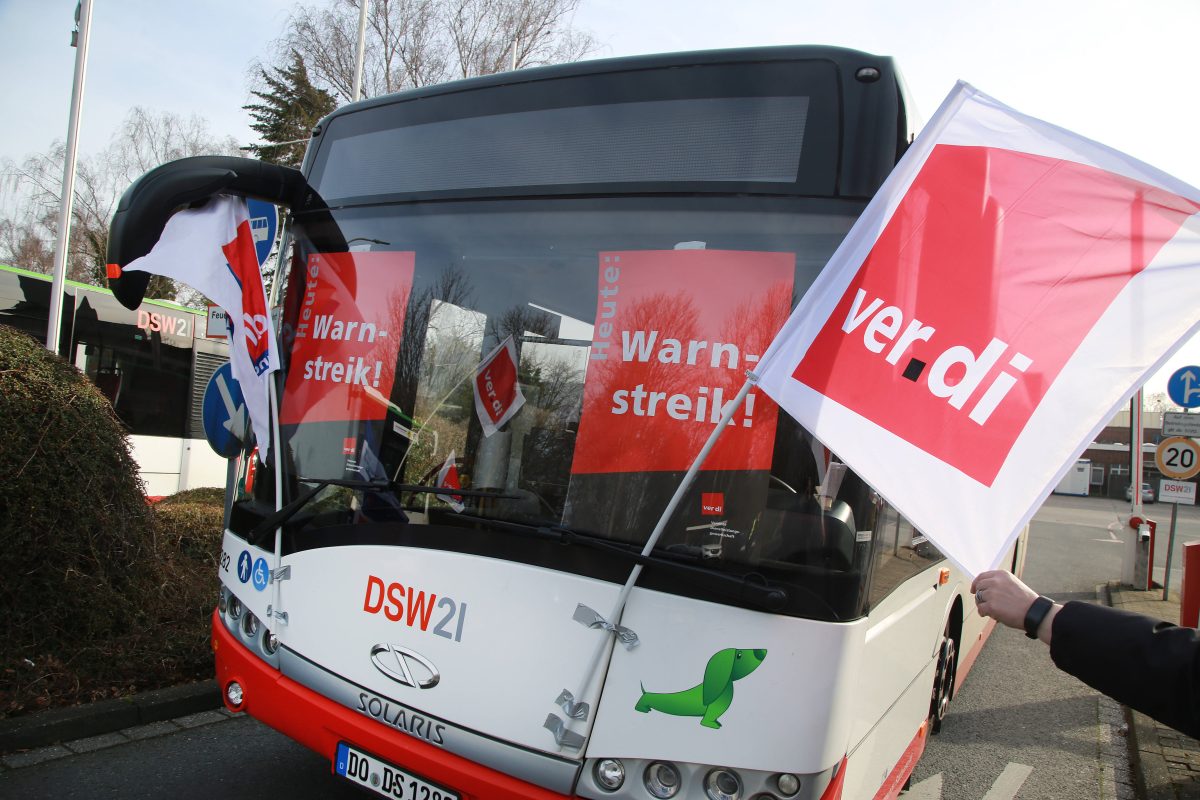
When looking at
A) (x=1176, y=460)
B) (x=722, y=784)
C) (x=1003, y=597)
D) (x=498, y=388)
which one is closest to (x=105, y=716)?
(x=498, y=388)

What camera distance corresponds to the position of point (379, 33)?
958 inches

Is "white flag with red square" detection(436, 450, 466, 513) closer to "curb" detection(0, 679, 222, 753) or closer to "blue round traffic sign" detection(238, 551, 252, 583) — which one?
"blue round traffic sign" detection(238, 551, 252, 583)

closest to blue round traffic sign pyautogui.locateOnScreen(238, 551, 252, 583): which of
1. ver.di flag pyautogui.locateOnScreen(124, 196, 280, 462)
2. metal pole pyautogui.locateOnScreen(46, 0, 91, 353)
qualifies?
ver.di flag pyautogui.locateOnScreen(124, 196, 280, 462)

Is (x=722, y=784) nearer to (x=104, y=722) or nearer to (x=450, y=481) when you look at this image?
(x=450, y=481)

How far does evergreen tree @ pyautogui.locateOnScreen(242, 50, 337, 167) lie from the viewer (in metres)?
26.7

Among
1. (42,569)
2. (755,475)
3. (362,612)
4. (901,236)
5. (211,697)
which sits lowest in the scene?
(211,697)

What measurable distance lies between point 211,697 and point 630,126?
4154 mm

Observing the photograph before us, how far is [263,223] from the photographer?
374 cm

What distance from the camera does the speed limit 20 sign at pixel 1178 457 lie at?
37.9 ft

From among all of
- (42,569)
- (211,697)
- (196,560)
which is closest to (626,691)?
(211,697)

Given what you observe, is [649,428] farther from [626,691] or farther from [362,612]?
[362,612]

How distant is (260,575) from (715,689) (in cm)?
194

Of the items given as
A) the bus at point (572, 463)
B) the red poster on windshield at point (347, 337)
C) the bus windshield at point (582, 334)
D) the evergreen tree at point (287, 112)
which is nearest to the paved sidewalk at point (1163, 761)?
the bus at point (572, 463)

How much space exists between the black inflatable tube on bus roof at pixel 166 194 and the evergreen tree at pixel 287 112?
82.8 ft
